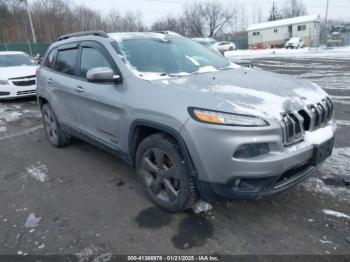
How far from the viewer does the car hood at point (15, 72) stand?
907 centimetres

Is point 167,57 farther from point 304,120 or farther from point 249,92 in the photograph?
point 304,120

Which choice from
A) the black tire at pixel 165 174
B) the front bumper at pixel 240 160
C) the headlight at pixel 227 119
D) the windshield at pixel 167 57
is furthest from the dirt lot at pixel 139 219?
the windshield at pixel 167 57

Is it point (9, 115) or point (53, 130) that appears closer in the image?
point (53, 130)

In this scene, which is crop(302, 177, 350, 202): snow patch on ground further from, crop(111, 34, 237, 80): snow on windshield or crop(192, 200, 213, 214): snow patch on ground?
crop(111, 34, 237, 80): snow on windshield

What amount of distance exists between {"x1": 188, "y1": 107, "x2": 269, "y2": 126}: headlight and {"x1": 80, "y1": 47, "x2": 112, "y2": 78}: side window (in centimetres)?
147

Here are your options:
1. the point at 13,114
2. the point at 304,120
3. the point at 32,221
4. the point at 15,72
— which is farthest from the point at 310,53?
the point at 32,221

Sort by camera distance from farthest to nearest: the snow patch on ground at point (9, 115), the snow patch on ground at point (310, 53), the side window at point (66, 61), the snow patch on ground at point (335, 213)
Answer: the snow patch on ground at point (310, 53)
the snow patch on ground at point (9, 115)
the side window at point (66, 61)
the snow patch on ground at point (335, 213)

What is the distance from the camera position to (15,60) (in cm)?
1043

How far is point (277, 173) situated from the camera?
243 cm

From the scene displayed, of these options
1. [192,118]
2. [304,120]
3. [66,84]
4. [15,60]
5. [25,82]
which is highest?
[15,60]

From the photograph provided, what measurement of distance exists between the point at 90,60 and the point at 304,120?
261 centimetres

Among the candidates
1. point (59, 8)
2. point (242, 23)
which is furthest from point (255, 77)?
point (242, 23)

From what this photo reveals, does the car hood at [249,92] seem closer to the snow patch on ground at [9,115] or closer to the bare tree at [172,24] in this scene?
the snow patch on ground at [9,115]

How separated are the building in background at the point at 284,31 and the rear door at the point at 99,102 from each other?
5027 centimetres
